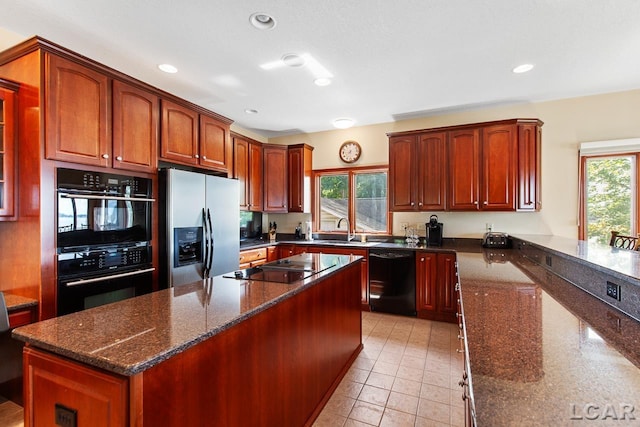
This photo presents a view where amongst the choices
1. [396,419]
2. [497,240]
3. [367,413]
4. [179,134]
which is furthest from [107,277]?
[497,240]

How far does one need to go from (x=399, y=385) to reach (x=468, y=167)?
8.59 ft

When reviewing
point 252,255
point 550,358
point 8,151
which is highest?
point 8,151

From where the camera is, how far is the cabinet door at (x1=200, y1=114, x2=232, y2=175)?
320 cm

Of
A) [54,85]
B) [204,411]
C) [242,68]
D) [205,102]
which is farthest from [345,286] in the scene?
[205,102]

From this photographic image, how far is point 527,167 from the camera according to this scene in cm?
338

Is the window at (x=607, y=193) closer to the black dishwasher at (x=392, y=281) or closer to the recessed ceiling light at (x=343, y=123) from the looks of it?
the black dishwasher at (x=392, y=281)

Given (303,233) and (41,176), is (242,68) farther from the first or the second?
(303,233)

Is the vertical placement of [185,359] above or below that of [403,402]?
above

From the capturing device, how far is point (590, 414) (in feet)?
2.02

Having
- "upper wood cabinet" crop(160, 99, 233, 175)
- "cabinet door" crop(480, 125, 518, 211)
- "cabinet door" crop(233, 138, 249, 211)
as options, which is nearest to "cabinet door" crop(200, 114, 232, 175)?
"upper wood cabinet" crop(160, 99, 233, 175)

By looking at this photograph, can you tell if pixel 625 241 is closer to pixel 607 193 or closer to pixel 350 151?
pixel 607 193

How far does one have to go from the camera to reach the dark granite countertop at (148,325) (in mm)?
868

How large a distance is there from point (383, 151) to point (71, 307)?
12.9 feet

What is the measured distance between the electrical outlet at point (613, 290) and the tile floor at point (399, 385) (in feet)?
3.75
